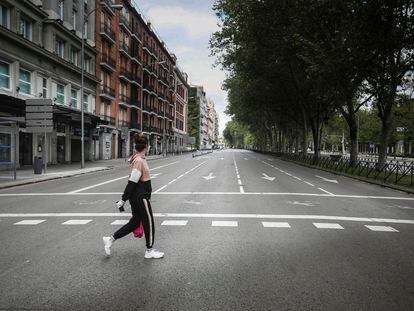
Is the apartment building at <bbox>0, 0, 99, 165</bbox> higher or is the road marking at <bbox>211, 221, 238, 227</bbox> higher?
the apartment building at <bbox>0, 0, 99, 165</bbox>

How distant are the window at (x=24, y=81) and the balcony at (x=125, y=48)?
67.4 feet

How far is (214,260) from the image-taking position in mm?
5148

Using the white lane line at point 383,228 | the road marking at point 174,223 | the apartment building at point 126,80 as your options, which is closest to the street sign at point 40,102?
the apartment building at point 126,80

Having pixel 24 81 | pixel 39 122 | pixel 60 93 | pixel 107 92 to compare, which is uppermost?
pixel 107 92

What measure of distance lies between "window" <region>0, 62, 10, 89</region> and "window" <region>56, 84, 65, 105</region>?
604 cm

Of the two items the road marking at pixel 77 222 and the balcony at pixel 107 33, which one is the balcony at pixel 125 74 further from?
the road marking at pixel 77 222

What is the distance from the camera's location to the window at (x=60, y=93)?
28.6 meters

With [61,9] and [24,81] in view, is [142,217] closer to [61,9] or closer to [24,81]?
[24,81]

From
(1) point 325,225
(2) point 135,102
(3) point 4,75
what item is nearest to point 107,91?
(2) point 135,102

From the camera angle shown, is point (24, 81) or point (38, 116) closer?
point (38, 116)

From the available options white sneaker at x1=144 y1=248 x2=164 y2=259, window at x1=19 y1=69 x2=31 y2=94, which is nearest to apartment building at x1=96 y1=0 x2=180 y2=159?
window at x1=19 y1=69 x2=31 y2=94

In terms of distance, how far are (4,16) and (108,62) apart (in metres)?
17.0

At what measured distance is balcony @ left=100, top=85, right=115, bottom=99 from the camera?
125ft

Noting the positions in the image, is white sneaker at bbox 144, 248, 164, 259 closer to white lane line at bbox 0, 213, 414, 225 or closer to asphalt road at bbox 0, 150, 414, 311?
asphalt road at bbox 0, 150, 414, 311
